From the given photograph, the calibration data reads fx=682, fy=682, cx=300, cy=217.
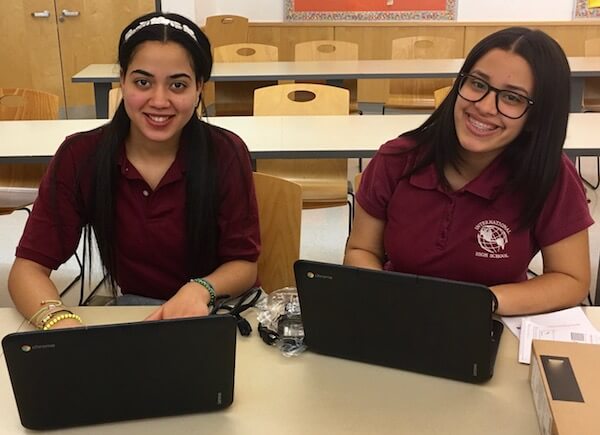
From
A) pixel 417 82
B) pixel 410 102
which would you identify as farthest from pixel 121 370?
pixel 417 82

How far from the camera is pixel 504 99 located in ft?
4.47

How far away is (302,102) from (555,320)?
6.71ft

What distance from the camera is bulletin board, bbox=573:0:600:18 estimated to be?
228 inches

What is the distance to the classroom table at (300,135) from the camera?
2.49 meters

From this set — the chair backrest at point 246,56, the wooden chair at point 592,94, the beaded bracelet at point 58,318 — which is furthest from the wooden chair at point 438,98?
the chair backrest at point 246,56

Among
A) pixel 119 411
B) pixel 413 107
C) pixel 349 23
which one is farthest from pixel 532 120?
pixel 349 23

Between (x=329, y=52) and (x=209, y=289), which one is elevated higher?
(x=329, y=52)

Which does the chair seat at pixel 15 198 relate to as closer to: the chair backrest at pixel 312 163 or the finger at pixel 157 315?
the chair backrest at pixel 312 163

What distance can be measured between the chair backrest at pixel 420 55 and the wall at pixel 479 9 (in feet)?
4.53

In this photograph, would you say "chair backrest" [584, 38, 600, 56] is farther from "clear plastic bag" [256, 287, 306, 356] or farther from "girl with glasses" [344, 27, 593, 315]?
"clear plastic bag" [256, 287, 306, 356]

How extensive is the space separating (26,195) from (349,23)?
3956mm

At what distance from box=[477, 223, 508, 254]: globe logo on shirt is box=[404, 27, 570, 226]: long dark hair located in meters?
0.05

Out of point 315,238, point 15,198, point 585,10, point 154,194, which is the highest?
point 585,10

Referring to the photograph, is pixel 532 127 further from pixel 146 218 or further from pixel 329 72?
pixel 329 72
